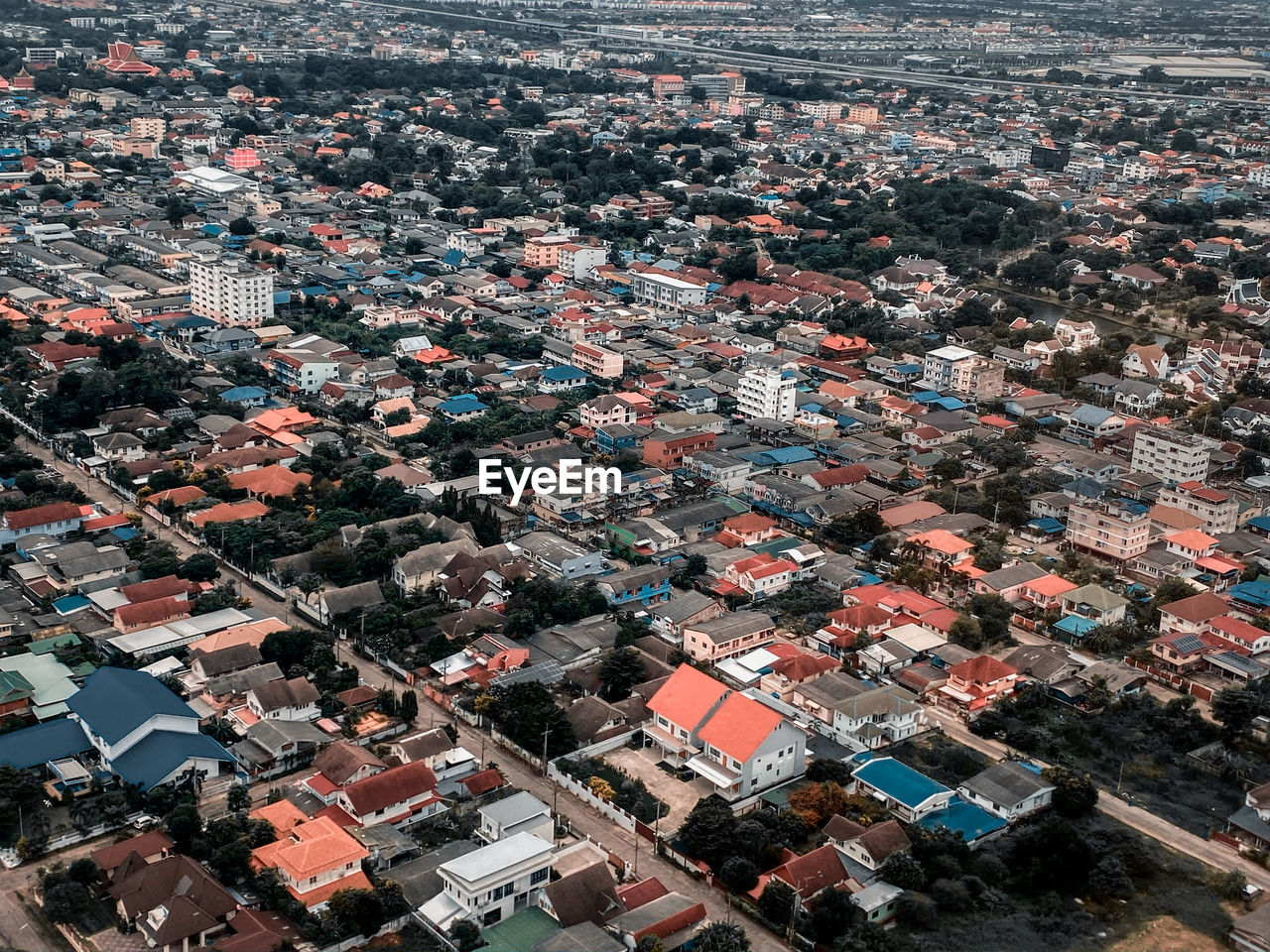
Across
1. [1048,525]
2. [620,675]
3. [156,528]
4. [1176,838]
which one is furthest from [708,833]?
[156,528]

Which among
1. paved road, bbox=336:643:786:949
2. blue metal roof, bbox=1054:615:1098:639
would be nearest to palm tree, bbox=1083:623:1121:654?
blue metal roof, bbox=1054:615:1098:639

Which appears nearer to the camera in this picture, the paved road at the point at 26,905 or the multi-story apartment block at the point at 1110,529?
the paved road at the point at 26,905

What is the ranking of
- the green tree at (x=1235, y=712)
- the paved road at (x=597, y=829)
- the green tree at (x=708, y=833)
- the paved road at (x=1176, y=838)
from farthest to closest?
the green tree at (x=1235, y=712), the paved road at (x=1176, y=838), the green tree at (x=708, y=833), the paved road at (x=597, y=829)

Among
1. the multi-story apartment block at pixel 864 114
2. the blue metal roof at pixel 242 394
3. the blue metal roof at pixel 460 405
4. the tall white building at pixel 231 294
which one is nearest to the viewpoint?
the blue metal roof at pixel 242 394

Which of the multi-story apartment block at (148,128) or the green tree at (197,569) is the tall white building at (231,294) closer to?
the green tree at (197,569)

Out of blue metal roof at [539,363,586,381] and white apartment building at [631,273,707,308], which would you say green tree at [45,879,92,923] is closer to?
blue metal roof at [539,363,586,381]

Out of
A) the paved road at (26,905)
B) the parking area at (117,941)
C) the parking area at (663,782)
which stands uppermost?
the parking area at (663,782)

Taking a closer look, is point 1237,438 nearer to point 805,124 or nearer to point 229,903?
point 229,903

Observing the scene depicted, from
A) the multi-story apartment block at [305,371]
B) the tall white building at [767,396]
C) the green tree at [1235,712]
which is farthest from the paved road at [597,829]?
the tall white building at [767,396]
